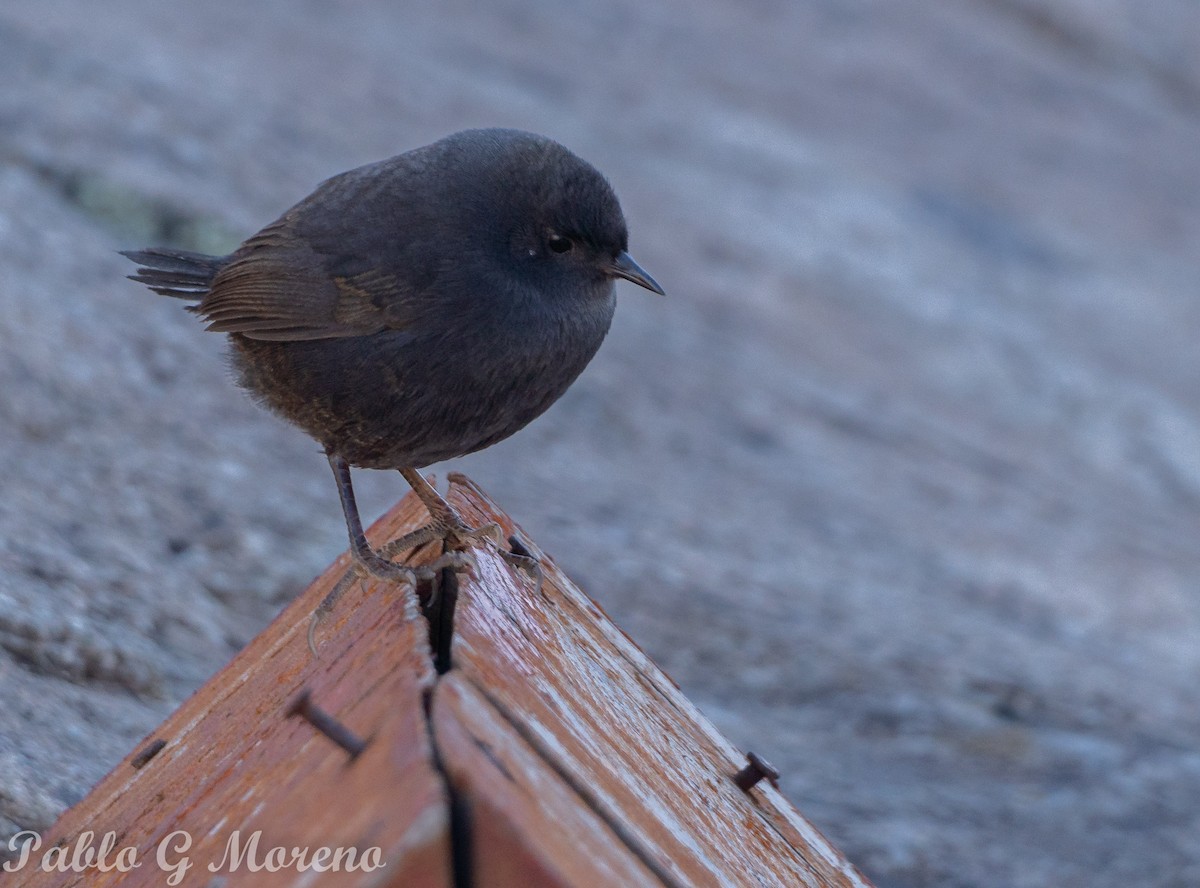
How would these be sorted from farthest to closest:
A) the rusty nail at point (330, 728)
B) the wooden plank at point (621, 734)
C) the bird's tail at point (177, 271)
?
1. the bird's tail at point (177, 271)
2. the wooden plank at point (621, 734)
3. the rusty nail at point (330, 728)

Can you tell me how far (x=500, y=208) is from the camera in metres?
3.56

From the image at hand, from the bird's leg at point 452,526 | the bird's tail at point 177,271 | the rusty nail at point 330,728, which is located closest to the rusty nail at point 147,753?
the bird's leg at point 452,526

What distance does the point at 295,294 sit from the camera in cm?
375

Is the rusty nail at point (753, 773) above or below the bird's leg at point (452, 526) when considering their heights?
below

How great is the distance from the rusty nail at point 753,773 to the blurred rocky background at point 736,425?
1.64m

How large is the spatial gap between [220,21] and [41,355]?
22.4 ft

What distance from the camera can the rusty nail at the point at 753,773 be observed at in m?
2.89

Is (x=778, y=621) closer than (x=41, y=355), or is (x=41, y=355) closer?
(x=41, y=355)

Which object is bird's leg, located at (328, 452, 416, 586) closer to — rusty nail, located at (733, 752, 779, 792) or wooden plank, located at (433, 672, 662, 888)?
wooden plank, located at (433, 672, 662, 888)

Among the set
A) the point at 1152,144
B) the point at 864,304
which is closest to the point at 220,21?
the point at 864,304

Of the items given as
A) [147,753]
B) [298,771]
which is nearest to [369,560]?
[147,753]

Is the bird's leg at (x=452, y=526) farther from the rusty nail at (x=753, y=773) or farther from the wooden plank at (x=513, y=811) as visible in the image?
the wooden plank at (x=513, y=811)

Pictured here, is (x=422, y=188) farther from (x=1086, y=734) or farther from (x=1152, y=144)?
(x=1152, y=144)

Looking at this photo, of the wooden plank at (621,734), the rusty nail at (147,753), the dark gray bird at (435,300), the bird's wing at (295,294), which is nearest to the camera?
the wooden plank at (621,734)
